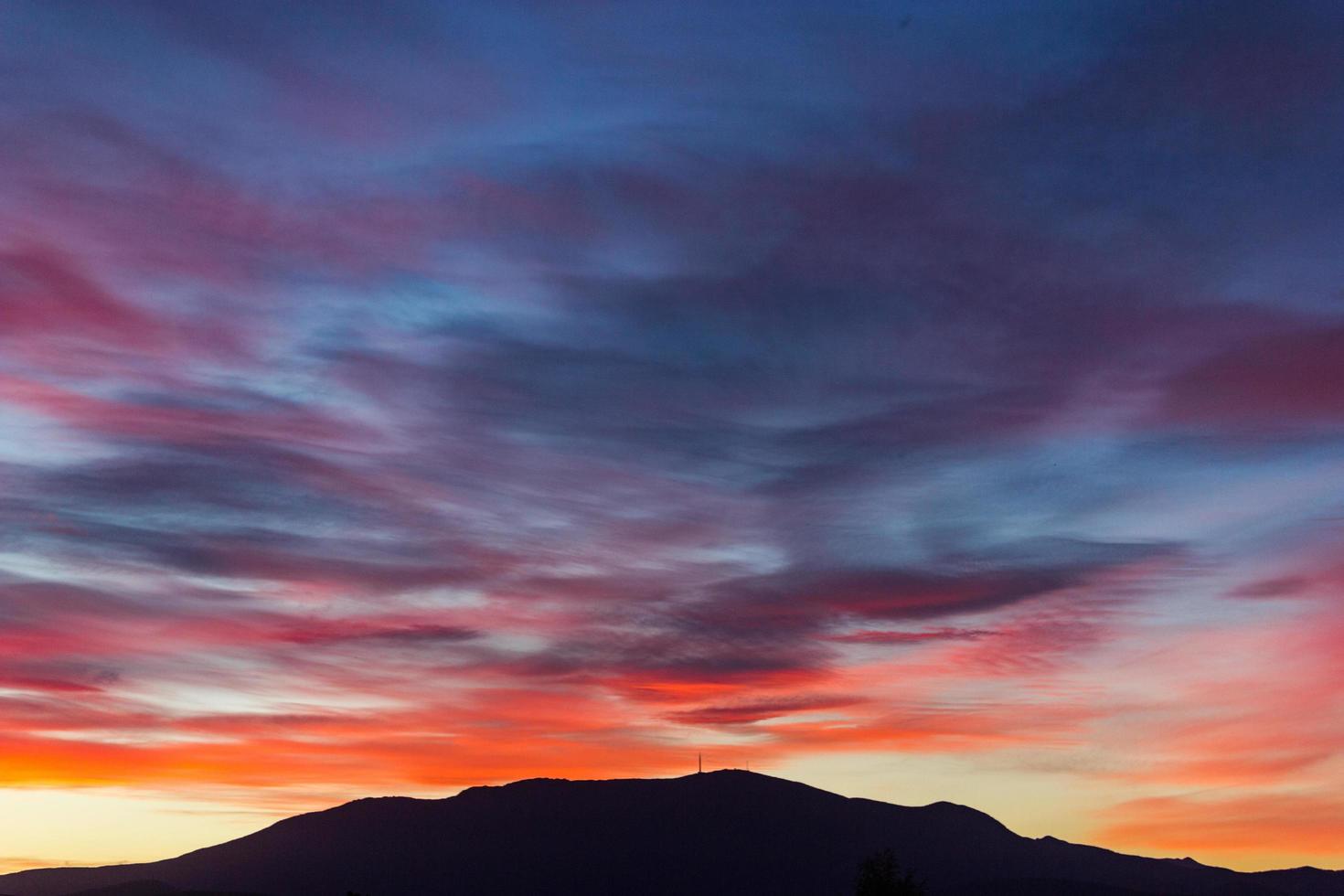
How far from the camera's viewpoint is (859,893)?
134500 mm

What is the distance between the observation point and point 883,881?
5192 inches

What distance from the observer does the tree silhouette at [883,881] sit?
130 meters

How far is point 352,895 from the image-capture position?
139 meters

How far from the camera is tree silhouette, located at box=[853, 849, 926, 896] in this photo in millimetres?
129500

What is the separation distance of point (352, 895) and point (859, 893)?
52.6m
